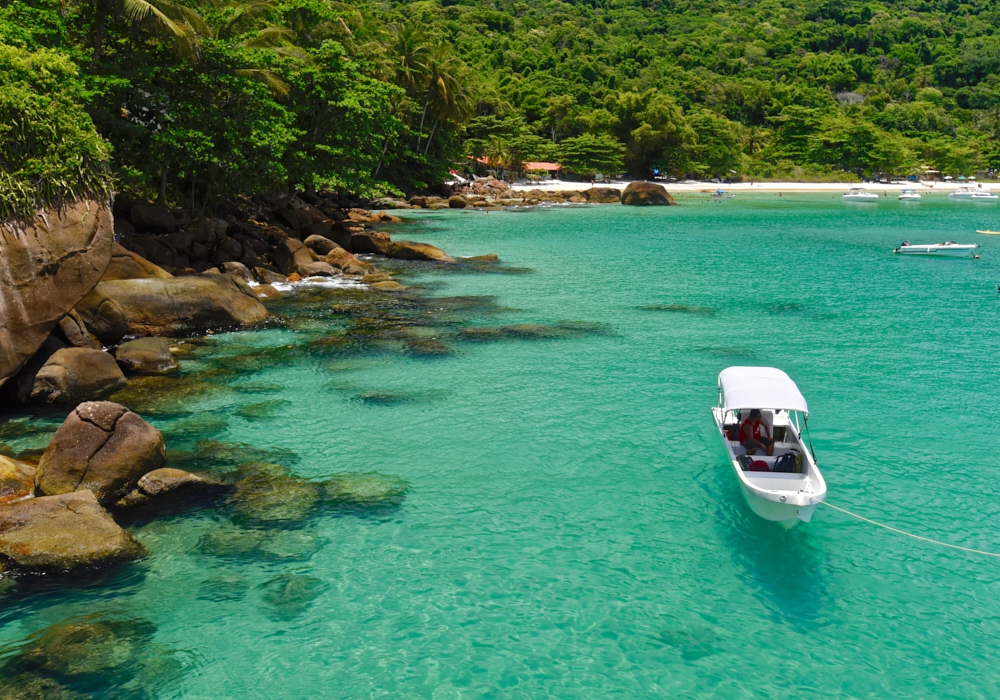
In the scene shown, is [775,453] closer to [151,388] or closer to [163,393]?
[163,393]

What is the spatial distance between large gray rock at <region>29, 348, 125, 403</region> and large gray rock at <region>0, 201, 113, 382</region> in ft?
2.20

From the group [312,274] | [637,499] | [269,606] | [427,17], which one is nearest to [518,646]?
[269,606]

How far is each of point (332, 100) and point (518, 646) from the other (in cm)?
3794

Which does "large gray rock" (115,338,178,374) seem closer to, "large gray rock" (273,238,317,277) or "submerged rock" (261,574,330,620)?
"submerged rock" (261,574,330,620)

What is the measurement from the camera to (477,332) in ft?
84.2

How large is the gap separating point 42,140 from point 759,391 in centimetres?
1779

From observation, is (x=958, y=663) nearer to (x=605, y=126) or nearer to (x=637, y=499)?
(x=637, y=499)

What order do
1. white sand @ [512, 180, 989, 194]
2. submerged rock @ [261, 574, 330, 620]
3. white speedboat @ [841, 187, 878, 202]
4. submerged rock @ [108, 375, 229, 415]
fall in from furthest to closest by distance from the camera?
1. white sand @ [512, 180, 989, 194]
2. white speedboat @ [841, 187, 878, 202]
3. submerged rock @ [108, 375, 229, 415]
4. submerged rock @ [261, 574, 330, 620]

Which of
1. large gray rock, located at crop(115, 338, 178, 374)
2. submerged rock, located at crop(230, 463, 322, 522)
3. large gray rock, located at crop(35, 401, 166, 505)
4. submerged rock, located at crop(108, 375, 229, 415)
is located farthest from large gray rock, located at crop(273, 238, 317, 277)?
large gray rock, located at crop(35, 401, 166, 505)

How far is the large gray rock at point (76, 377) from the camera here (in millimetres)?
17375

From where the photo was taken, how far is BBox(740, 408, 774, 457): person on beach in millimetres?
13812

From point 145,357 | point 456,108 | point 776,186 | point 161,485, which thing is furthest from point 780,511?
point 776,186

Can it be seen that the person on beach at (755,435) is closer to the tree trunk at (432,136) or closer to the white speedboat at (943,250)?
the white speedboat at (943,250)

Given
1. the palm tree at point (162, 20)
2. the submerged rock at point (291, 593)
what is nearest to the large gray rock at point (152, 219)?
the palm tree at point (162, 20)
